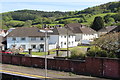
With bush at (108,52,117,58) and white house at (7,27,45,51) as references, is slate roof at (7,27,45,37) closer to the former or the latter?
white house at (7,27,45,51)

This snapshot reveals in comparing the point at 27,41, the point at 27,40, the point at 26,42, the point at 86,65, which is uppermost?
the point at 27,40

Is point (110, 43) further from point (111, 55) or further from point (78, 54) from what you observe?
point (78, 54)

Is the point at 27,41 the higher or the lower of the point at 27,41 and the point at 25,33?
the lower

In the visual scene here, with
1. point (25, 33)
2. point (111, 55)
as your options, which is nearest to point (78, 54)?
point (111, 55)

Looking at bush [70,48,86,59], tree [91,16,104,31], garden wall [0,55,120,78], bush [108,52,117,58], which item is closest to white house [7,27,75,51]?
garden wall [0,55,120,78]

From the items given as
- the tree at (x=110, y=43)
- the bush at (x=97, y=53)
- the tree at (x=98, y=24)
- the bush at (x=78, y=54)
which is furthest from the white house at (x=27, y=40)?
the tree at (x=98, y=24)

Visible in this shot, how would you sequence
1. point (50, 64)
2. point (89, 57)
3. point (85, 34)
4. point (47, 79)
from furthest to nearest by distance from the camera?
point (85, 34) < point (50, 64) < point (89, 57) < point (47, 79)

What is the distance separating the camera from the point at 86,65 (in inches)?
811

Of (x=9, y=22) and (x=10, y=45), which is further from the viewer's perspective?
(x=9, y=22)

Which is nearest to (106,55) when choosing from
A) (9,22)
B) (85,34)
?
(85,34)

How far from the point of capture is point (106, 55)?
20.4 m

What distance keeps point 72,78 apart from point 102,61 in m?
3.50

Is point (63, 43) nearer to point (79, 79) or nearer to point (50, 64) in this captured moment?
point (50, 64)

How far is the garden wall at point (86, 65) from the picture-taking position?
1875 centimetres
